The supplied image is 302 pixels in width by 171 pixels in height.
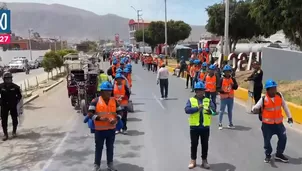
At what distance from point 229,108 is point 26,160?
5.32m

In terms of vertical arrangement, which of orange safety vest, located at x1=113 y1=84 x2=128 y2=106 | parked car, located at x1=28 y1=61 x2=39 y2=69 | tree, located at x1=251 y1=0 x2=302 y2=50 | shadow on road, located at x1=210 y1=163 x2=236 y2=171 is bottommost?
parked car, located at x1=28 y1=61 x2=39 y2=69

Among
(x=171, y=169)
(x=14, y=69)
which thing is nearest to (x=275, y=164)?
(x=171, y=169)

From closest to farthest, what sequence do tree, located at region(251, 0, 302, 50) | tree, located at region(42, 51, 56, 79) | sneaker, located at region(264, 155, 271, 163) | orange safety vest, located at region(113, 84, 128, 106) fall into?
sneaker, located at region(264, 155, 271, 163)
orange safety vest, located at region(113, 84, 128, 106)
tree, located at region(251, 0, 302, 50)
tree, located at region(42, 51, 56, 79)

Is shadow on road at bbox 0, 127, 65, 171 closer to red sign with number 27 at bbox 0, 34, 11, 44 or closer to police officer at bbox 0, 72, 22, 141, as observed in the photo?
police officer at bbox 0, 72, 22, 141

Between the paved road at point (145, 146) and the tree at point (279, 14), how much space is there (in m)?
9.42

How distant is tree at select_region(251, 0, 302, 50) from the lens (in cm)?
2033

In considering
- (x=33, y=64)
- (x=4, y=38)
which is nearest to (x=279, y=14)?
(x=4, y=38)

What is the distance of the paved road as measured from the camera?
7.41 meters

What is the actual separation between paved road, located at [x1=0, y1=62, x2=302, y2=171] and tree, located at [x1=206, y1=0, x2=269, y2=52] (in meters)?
28.4

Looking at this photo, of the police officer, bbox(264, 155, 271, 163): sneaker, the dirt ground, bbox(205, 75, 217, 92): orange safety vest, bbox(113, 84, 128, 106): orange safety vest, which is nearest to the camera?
bbox(264, 155, 271, 163): sneaker

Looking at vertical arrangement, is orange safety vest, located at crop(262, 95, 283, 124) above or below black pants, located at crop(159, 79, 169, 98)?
above

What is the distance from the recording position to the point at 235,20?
4062cm

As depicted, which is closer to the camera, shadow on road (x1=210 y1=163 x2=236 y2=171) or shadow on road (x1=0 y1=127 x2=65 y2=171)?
shadow on road (x1=210 y1=163 x2=236 y2=171)

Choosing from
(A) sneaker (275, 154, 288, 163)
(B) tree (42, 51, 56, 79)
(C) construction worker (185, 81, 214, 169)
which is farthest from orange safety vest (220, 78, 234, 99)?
(B) tree (42, 51, 56, 79)
